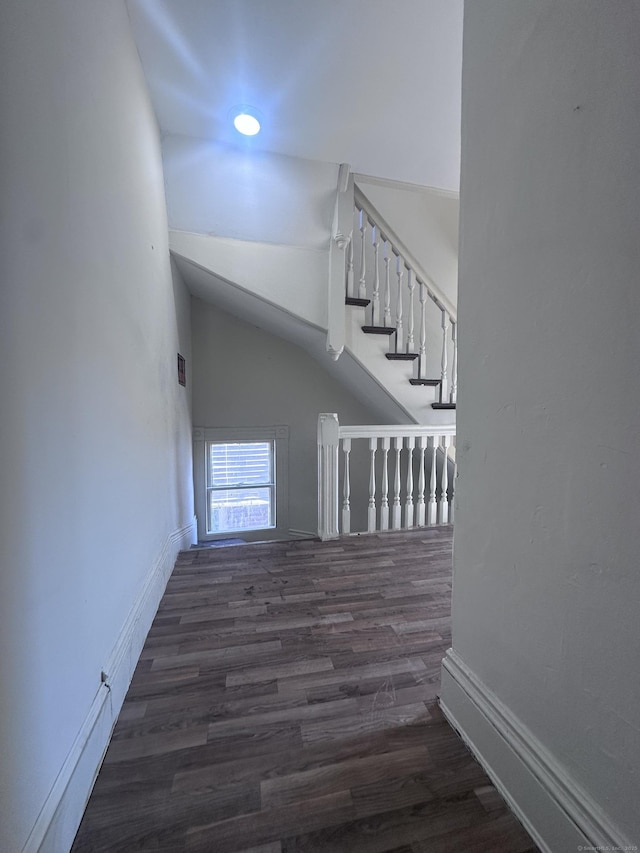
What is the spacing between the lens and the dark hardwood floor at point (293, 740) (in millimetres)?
799

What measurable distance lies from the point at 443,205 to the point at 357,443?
302 centimetres

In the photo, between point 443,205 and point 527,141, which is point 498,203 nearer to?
point 527,141

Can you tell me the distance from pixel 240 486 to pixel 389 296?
2.61m

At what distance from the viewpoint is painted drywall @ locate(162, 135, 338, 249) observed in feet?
7.41

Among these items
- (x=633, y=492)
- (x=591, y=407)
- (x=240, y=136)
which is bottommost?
(x=633, y=492)

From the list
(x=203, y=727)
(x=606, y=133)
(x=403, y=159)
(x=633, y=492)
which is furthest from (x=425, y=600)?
(x=403, y=159)

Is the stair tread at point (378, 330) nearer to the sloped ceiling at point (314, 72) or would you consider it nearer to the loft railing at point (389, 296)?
the loft railing at point (389, 296)

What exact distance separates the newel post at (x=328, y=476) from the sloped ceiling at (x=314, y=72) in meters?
1.86

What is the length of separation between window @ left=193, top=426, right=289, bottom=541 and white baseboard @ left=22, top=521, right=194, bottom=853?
7.62 ft

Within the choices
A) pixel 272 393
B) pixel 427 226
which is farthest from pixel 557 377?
pixel 427 226

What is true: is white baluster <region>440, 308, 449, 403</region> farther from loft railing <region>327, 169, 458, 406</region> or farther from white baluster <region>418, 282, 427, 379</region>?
white baluster <region>418, 282, 427, 379</region>

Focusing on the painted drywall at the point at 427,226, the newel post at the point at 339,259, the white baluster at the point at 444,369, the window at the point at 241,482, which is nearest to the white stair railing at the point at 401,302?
the white baluster at the point at 444,369

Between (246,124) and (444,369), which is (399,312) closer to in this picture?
(444,369)

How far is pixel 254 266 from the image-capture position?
8.52 feet
